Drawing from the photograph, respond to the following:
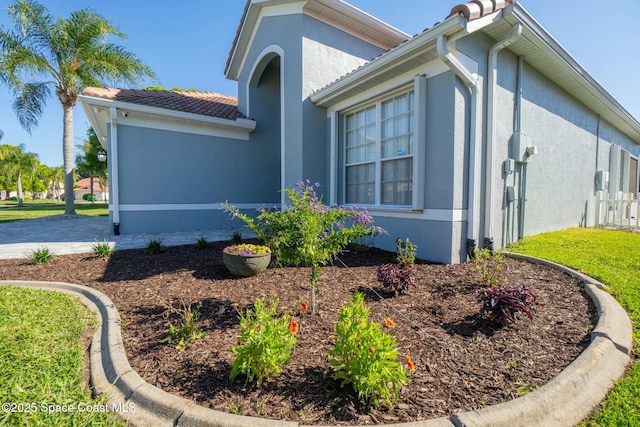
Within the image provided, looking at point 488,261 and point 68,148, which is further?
point 68,148

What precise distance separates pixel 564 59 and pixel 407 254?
204 inches

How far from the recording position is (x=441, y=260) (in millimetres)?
4863

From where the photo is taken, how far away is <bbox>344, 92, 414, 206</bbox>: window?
5.61m

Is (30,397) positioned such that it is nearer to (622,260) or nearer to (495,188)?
(495,188)

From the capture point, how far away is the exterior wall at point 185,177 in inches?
321

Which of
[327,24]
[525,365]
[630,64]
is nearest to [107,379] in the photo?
[525,365]

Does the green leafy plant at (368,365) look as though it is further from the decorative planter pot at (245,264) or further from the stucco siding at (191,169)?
the stucco siding at (191,169)

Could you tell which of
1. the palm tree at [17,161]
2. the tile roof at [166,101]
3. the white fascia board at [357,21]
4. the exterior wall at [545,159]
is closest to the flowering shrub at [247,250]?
the exterior wall at [545,159]

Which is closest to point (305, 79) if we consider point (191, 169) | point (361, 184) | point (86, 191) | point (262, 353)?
point (361, 184)

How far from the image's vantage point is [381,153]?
6.16 metres

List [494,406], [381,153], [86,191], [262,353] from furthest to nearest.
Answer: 1. [86,191]
2. [381,153]
3. [262,353]
4. [494,406]

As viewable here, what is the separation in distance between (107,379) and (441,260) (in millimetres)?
4497

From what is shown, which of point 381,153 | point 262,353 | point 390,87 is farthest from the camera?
point 381,153

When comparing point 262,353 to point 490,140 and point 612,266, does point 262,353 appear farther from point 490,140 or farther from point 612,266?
point 612,266
